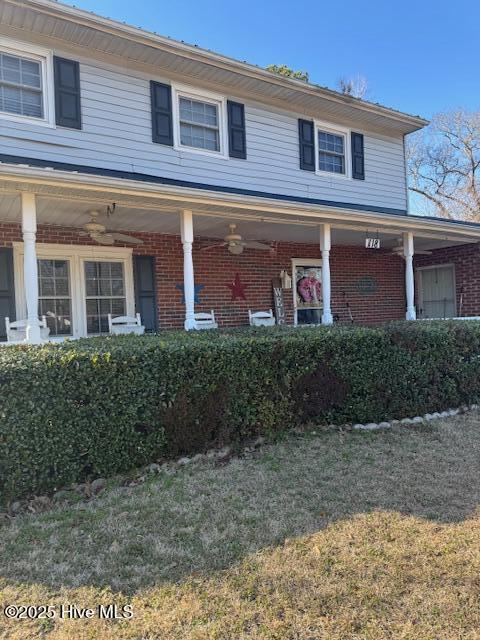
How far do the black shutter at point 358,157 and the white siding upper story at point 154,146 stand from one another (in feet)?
0.48

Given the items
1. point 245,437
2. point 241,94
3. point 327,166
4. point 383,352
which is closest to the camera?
point 245,437

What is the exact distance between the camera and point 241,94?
32.6 ft

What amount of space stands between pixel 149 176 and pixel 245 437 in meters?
5.43

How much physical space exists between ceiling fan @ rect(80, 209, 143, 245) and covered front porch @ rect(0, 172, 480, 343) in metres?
0.04

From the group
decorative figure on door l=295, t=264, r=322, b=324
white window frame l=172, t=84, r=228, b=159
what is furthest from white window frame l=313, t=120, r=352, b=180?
white window frame l=172, t=84, r=228, b=159

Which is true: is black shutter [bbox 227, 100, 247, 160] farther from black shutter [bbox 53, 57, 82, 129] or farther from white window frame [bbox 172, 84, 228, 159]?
black shutter [bbox 53, 57, 82, 129]

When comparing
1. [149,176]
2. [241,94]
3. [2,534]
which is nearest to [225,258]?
[149,176]

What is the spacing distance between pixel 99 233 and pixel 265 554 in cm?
572

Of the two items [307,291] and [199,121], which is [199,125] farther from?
[307,291]

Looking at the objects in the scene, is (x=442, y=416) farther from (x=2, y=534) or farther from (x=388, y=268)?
(x=388, y=268)

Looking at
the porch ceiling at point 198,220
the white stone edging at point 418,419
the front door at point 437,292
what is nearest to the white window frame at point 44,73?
the porch ceiling at point 198,220

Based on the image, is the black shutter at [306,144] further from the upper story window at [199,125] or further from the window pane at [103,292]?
the window pane at [103,292]

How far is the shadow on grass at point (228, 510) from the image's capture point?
2.87 meters

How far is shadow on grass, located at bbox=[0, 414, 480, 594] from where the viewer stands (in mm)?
2867
